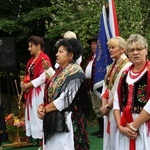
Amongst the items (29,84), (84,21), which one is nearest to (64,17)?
(84,21)

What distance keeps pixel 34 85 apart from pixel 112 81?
1.86 m

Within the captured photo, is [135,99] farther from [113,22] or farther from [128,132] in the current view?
[113,22]

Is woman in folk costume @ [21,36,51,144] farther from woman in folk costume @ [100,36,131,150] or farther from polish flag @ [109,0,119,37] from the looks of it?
woman in folk costume @ [100,36,131,150]

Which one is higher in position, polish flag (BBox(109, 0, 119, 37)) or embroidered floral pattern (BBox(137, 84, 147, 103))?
polish flag (BBox(109, 0, 119, 37))

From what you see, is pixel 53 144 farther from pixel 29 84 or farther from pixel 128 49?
pixel 29 84

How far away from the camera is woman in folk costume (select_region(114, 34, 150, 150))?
331cm

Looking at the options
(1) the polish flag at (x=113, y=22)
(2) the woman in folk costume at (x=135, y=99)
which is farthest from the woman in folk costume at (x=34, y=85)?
(2) the woman in folk costume at (x=135, y=99)

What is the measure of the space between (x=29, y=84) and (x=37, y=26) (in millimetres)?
6724

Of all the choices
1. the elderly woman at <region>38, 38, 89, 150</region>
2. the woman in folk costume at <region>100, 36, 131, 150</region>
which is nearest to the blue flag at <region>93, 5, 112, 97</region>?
the woman in folk costume at <region>100, 36, 131, 150</region>

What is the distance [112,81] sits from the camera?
428 centimetres

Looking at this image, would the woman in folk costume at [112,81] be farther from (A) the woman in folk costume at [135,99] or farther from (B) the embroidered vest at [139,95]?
(B) the embroidered vest at [139,95]

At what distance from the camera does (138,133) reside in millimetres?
3350

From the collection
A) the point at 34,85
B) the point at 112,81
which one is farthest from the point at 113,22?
the point at 34,85

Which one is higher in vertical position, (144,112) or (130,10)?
(130,10)
